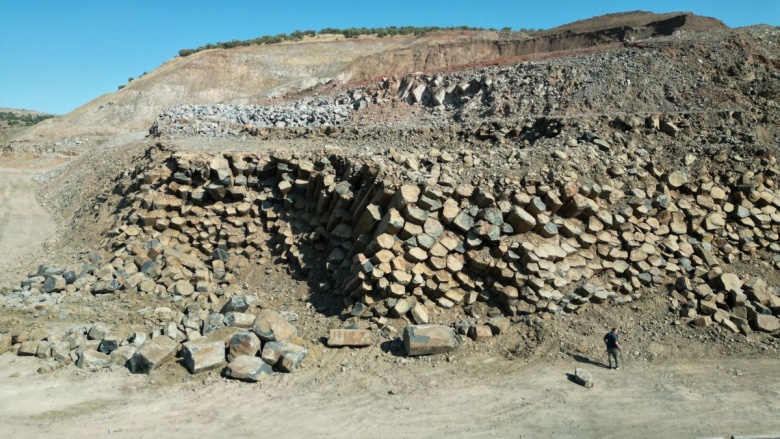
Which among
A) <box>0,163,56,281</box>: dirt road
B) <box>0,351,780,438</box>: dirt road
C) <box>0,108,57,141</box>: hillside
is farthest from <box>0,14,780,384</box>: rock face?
<box>0,108,57,141</box>: hillside

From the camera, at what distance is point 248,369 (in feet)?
22.8

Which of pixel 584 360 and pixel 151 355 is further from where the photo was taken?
pixel 584 360

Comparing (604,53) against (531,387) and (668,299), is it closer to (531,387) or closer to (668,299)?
(668,299)

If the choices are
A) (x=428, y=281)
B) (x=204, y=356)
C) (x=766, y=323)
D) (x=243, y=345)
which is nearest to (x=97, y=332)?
(x=204, y=356)

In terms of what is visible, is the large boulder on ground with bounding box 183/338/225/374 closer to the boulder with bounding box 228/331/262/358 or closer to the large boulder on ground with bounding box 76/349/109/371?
the boulder with bounding box 228/331/262/358

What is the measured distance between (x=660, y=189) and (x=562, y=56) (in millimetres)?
11057

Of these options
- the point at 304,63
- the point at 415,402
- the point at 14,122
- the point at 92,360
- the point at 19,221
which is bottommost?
the point at 415,402

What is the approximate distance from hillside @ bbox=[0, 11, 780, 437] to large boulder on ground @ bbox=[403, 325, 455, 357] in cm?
4

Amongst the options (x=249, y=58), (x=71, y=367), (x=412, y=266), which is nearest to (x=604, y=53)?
(x=412, y=266)

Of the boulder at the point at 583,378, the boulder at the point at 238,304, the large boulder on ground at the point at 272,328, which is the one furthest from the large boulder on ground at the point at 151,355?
the boulder at the point at 583,378

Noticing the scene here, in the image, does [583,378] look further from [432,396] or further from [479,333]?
[432,396]

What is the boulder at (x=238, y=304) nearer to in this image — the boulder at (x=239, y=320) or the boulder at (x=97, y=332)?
the boulder at (x=239, y=320)

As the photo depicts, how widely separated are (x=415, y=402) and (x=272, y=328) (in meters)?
2.54

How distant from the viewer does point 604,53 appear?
17.8 metres
